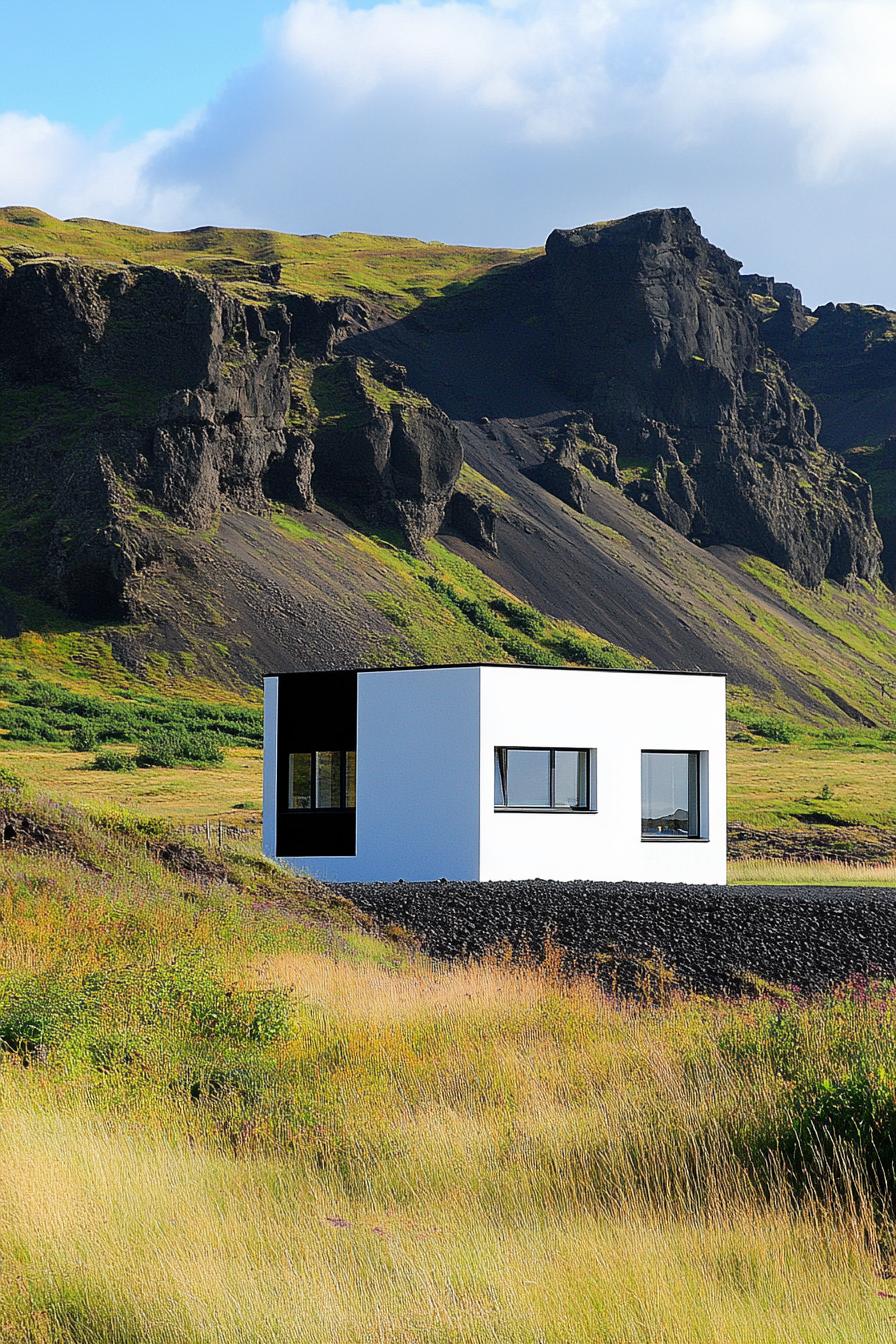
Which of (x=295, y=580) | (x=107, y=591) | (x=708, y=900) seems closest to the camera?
(x=708, y=900)

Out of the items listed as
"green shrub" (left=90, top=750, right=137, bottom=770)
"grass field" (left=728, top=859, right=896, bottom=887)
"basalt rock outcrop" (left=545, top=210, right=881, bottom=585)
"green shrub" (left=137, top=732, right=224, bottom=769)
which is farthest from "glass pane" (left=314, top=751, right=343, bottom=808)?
"basalt rock outcrop" (left=545, top=210, right=881, bottom=585)

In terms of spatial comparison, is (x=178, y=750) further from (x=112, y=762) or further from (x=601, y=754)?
(x=601, y=754)

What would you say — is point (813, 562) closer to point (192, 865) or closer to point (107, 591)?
point (107, 591)

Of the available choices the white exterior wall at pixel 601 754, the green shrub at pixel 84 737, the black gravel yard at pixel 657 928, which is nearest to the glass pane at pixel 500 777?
the white exterior wall at pixel 601 754

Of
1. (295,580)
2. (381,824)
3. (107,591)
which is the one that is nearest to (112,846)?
(381,824)

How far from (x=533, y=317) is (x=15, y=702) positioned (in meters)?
101

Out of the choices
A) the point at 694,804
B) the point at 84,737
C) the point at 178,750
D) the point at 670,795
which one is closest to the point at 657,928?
the point at 670,795

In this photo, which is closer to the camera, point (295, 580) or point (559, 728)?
point (559, 728)

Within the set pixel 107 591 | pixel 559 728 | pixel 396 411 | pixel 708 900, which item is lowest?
pixel 708 900

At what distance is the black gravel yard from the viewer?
22.0 meters

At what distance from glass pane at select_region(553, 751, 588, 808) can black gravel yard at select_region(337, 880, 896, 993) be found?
3.04 metres

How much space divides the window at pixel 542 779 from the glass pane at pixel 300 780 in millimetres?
4026

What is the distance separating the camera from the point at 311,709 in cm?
3061

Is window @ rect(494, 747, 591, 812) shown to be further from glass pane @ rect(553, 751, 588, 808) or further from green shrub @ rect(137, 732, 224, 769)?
green shrub @ rect(137, 732, 224, 769)
